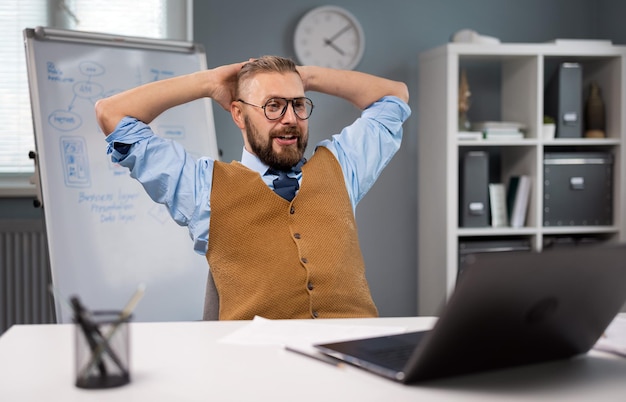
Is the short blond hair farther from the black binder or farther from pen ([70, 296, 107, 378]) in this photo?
the black binder

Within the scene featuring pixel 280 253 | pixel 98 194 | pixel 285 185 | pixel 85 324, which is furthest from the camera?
pixel 98 194

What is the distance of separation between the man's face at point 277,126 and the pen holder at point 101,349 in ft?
3.81

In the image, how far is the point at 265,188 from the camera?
1.95 meters

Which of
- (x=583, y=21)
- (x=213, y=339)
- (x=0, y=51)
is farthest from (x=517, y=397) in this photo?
(x=583, y=21)

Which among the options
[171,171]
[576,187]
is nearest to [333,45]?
[576,187]

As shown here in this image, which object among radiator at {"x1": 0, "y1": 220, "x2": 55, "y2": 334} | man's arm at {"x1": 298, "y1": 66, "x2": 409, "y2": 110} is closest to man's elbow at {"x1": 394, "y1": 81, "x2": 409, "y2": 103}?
man's arm at {"x1": 298, "y1": 66, "x2": 409, "y2": 110}

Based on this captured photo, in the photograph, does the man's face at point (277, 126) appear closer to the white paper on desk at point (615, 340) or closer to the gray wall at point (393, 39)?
the white paper on desk at point (615, 340)

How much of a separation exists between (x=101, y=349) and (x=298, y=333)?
40cm

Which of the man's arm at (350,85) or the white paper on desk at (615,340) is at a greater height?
the man's arm at (350,85)

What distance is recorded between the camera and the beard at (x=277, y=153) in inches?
81.5

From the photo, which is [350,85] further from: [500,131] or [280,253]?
[500,131]

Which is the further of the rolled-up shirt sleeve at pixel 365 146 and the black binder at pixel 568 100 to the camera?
the black binder at pixel 568 100

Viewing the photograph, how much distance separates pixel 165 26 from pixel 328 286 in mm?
2283

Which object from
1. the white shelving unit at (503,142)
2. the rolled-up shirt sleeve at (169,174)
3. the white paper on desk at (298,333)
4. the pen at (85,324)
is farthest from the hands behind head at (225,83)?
the white shelving unit at (503,142)
